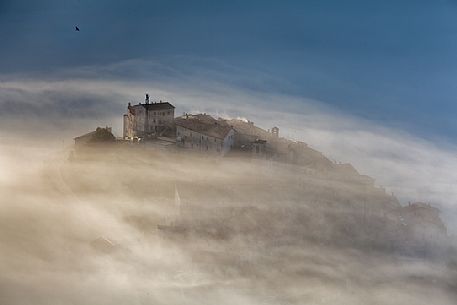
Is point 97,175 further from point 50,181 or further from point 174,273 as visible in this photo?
point 174,273

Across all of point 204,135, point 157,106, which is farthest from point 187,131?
point 157,106

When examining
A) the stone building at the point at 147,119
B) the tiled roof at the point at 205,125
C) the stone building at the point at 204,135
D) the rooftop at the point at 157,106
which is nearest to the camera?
the rooftop at the point at 157,106

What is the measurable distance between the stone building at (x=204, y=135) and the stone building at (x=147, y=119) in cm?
30

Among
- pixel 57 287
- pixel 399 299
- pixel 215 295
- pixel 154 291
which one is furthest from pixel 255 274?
pixel 57 287

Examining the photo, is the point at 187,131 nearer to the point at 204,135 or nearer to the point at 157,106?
the point at 204,135

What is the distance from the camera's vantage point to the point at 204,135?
15.9 metres

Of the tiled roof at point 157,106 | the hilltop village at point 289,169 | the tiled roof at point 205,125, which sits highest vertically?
the tiled roof at point 157,106

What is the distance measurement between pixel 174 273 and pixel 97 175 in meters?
3.03

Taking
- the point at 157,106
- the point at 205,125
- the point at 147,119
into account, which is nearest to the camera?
the point at 157,106

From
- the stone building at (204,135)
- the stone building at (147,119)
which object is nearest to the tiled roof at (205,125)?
the stone building at (204,135)

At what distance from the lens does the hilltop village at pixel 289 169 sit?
1541 cm

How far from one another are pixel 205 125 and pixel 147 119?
1.41 m

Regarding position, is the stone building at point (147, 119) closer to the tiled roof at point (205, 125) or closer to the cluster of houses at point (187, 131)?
the cluster of houses at point (187, 131)

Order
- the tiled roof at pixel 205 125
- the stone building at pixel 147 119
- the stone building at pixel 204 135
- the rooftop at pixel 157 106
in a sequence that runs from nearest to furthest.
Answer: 1. the rooftop at pixel 157 106
2. the stone building at pixel 147 119
3. the tiled roof at pixel 205 125
4. the stone building at pixel 204 135
